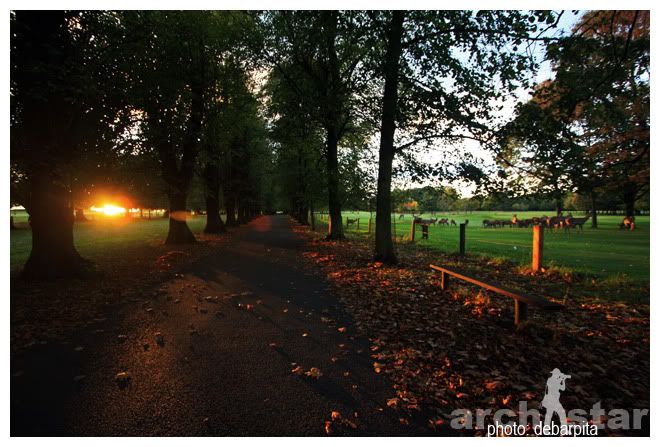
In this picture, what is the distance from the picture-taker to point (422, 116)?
9680 mm

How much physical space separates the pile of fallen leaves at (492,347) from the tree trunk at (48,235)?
808 centimetres

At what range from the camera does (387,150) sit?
10.6 m

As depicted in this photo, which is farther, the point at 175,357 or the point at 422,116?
the point at 422,116

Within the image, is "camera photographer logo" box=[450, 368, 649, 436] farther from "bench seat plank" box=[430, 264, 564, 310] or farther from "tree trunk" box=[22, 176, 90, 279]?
"tree trunk" box=[22, 176, 90, 279]

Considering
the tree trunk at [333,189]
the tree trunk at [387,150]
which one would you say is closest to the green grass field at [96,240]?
the tree trunk at [333,189]

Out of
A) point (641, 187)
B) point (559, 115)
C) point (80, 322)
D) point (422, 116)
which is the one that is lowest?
point (80, 322)

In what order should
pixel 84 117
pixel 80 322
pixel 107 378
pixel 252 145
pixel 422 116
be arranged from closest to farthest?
pixel 107 378, pixel 80 322, pixel 84 117, pixel 422 116, pixel 252 145

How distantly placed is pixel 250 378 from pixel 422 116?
915cm

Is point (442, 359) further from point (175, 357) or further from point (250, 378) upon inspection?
point (175, 357)

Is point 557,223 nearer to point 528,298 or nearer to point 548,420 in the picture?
point 528,298

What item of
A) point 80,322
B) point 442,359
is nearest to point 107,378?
point 80,322

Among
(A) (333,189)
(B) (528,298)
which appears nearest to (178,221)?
(A) (333,189)

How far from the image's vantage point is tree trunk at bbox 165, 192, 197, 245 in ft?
53.9

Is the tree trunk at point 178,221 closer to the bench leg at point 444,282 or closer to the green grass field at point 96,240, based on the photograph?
the green grass field at point 96,240
